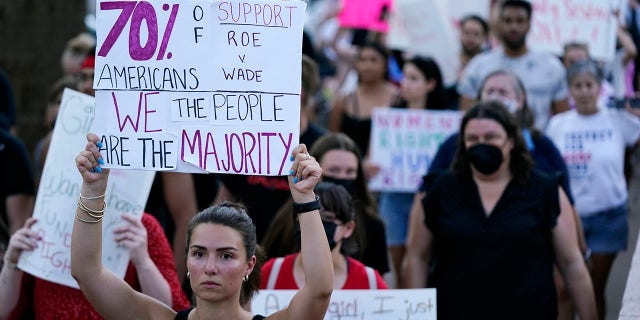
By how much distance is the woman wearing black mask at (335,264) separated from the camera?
5.92m

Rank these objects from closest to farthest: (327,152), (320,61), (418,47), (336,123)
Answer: (327,152) < (336,123) < (418,47) < (320,61)

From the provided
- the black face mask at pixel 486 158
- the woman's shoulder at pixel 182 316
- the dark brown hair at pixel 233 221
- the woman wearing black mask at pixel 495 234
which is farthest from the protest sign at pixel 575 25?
the woman's shoulder at pixel 182 316

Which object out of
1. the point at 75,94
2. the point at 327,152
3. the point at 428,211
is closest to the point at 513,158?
the point at 428,211

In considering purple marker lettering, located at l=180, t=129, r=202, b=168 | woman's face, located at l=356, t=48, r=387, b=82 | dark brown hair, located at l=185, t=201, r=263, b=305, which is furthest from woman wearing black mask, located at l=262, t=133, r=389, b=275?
woman's face, located at l=356, t=48, r=387, b=82

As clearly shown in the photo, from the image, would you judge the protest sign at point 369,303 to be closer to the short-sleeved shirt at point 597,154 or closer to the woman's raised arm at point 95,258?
the woman's raised arm at point 95,258

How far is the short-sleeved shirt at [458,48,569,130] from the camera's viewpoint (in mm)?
9062

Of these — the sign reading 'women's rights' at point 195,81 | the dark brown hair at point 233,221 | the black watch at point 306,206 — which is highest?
the sign reading 'women's rights' at point 195,81

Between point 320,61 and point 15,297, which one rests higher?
point 320,61

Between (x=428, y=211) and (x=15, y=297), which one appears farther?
(x=428, y=211)

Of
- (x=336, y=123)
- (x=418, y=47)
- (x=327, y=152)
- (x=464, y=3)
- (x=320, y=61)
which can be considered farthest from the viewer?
(x=320, y=61)

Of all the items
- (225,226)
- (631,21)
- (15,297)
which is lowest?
(15,297)

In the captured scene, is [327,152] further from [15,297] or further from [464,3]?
[464,3]

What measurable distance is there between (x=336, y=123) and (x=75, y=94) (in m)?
4.11

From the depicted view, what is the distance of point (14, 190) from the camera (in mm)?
7145
